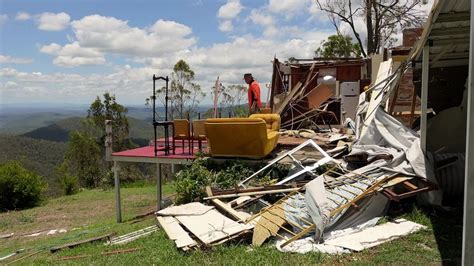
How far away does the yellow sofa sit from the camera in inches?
320

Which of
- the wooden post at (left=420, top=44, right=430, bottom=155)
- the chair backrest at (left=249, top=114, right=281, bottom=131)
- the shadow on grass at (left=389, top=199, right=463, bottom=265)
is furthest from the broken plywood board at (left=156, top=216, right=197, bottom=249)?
the chair backrest at (left=249, top=114, right=281, bottom=131)

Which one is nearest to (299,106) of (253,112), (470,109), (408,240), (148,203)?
(253,112)

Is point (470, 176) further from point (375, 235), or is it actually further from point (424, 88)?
point (424, 88)

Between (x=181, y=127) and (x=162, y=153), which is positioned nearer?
(x=181, y=127)

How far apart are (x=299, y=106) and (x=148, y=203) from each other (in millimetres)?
6368

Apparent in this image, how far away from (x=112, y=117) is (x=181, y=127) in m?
23.6

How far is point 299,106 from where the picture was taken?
14547 millimetres

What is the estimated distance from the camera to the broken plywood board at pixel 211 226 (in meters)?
5.45

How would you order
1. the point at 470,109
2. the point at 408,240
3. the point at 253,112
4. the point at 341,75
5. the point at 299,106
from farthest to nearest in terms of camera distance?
the point at 341,75, the point at 299,106, the point at 253,112, the point at 408,240, the point at 470,109

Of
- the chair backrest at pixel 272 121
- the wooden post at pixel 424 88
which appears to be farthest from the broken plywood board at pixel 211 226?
the chair backrest at pixel 272 121

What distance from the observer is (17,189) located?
803 inches

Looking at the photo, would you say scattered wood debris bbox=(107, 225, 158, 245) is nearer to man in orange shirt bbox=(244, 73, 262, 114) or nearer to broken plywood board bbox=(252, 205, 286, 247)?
broken plywood board bbox=(252, 205, 286, 247)

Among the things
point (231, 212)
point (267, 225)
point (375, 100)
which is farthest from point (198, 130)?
point (267, 225)

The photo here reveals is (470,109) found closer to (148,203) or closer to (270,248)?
(270,248)
